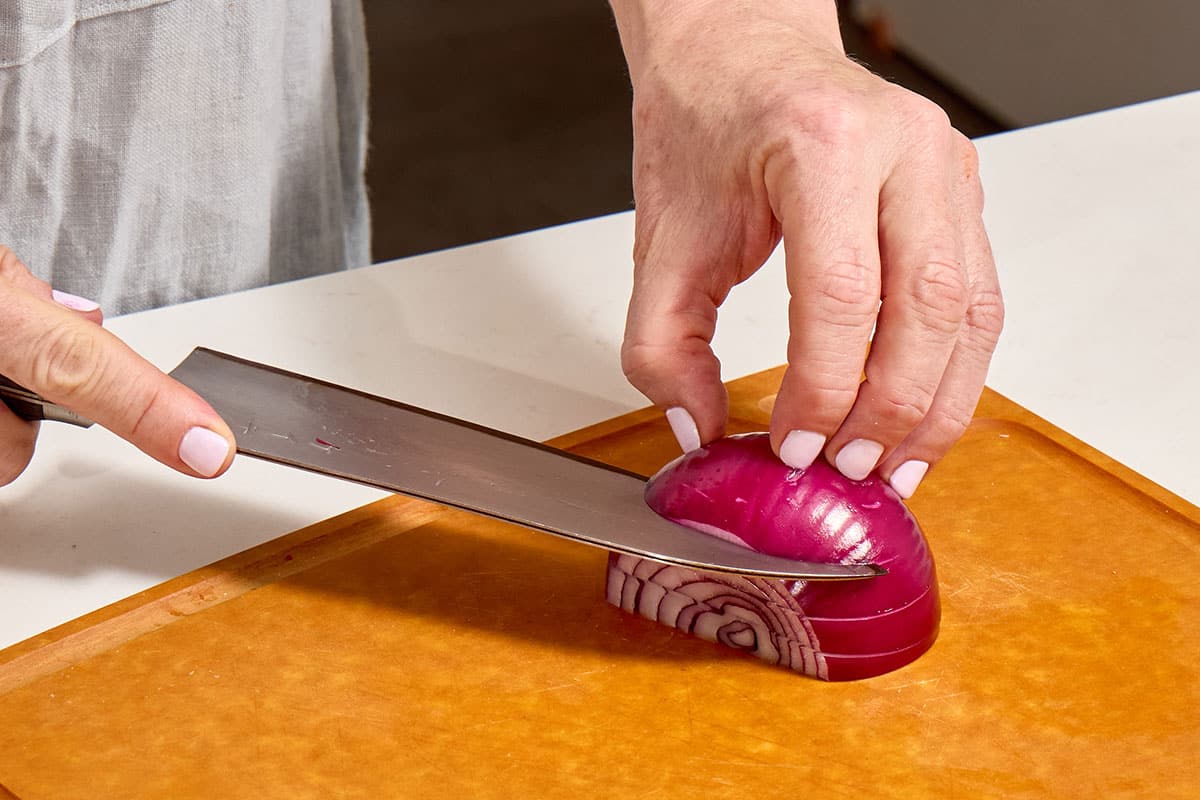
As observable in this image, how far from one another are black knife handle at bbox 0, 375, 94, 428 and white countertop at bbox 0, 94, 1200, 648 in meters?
0.13

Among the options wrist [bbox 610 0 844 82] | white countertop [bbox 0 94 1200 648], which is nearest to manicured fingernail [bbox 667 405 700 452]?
white countertop [bbox 0 94 1200 648]

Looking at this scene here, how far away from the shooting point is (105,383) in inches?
37.7

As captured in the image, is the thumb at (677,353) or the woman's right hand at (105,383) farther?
the thumb at (677,353)

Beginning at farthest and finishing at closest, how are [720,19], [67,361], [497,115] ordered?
[497,115], [720,19], [67,361]

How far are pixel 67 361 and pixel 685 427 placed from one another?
0.47 metres

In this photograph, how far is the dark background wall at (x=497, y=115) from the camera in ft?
13.3

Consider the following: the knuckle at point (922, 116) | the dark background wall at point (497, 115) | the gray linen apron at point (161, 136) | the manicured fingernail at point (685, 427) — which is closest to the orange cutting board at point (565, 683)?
the manicured fingernail at point (685, 427)

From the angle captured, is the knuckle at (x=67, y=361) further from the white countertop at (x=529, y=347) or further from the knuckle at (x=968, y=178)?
the knuckle at (x=968, y=178)

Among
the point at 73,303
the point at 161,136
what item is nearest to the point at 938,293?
the point at 73,303

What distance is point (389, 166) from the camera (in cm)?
428

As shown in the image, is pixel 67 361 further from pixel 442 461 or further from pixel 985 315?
pixel 985 315

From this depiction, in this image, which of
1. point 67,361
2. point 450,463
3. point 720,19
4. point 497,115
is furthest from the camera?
point 497,115

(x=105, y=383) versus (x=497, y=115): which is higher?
(x=105, y=383)

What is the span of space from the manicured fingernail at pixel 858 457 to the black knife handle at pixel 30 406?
582 millimetres
